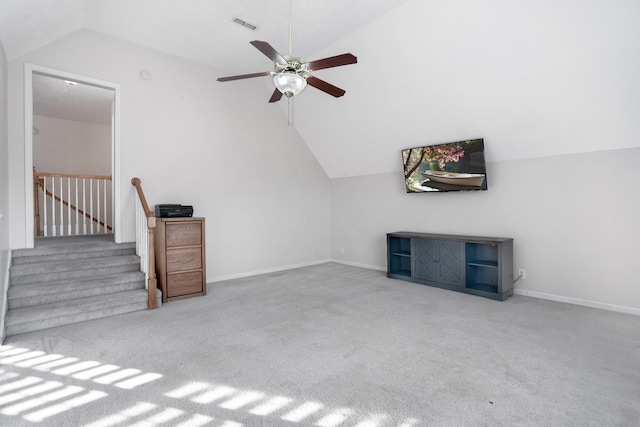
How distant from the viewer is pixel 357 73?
452 centimetres

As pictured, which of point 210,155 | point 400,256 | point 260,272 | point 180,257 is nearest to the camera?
point 180,257

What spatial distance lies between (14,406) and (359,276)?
431 cm

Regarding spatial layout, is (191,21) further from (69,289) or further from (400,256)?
(400,256)

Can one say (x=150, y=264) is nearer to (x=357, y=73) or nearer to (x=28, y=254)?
(x=28, y=254)

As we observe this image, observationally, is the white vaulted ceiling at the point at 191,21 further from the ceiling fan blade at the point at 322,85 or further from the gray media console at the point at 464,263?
the gray media console at the point at 464,263

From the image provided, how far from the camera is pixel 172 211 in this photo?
13.9 feet

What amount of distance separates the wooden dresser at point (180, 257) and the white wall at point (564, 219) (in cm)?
Result: 347

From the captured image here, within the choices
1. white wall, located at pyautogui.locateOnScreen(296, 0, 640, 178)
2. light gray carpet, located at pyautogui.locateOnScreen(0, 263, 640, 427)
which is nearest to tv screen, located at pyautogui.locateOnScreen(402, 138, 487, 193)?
white wall, located at pyautogui.locateOnScreen(296, 0, 640, 178)

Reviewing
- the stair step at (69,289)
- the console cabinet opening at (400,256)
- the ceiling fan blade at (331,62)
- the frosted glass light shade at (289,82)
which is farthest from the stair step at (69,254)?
the console cabinet opening at (400,256)

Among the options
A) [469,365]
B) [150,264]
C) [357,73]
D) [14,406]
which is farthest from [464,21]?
[14,406]

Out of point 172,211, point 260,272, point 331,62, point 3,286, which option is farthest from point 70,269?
point 331,62

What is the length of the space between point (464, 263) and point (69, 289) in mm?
4678

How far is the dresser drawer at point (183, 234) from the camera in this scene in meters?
4.04

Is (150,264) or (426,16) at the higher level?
(426,16)
